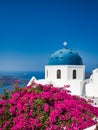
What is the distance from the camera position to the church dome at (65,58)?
81.5 ft

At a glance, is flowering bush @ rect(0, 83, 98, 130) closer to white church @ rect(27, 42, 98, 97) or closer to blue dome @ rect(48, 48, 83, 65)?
white church @ rect(27, 42, 98, 97)

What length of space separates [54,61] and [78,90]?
3709 mm

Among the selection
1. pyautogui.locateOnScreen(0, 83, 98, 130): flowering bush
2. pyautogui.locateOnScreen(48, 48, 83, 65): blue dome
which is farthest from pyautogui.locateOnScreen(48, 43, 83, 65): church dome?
pyautogui.locateOnScreen(0, 83, 98, 130): flowering bush

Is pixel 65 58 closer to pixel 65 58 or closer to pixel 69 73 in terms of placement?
pixel 65 58

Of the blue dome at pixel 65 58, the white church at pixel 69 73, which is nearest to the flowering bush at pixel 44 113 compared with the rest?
the white church at pixel 69 73

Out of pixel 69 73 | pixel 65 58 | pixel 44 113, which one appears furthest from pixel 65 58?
pixel 44 113

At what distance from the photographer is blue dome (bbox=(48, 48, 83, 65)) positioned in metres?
24.8

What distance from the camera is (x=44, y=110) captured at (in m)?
6.73

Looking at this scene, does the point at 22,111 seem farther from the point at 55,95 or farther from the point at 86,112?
Result: the point at 86,112

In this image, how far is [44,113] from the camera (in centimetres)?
675

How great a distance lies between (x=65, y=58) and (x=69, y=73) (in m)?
1.52

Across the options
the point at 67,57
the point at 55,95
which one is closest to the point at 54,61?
the point at 67,57

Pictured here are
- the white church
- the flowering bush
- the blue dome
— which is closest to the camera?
the flowering bush

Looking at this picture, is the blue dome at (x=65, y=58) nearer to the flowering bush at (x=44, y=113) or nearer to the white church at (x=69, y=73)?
the white church at (x=69, y=73)
